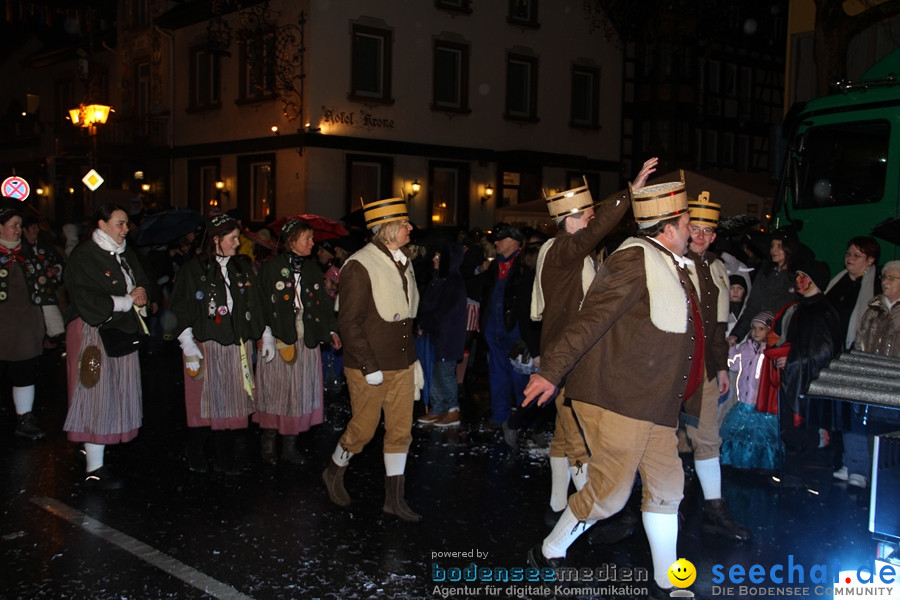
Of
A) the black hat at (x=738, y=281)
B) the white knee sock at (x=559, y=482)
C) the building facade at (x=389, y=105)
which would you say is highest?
the building facade at (x=389, y=105)

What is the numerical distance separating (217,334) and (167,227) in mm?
1209

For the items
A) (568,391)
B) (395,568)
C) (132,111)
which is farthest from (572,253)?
(132,111)

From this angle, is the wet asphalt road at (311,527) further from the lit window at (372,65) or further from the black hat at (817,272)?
the lit window at (372,65)

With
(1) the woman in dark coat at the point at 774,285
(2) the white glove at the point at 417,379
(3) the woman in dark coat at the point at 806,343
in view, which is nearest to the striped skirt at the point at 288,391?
(2) the white glove at the point at 417,379

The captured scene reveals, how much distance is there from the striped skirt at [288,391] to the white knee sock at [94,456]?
1.28 meters

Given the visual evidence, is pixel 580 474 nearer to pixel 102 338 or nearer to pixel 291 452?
pixel 291 452

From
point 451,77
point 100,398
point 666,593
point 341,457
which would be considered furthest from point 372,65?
point 666,593

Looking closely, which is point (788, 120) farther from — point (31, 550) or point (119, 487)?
point (31, 550)

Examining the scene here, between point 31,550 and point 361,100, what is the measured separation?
19.1 m

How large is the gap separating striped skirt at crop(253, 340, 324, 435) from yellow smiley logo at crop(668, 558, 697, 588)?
3.60 metres

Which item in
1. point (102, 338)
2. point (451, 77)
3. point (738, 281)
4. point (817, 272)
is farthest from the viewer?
point (451, 77)

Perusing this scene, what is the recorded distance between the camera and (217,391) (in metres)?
6.61

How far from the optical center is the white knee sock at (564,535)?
14.9 ft

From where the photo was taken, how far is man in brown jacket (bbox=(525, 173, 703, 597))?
429 centimetres
